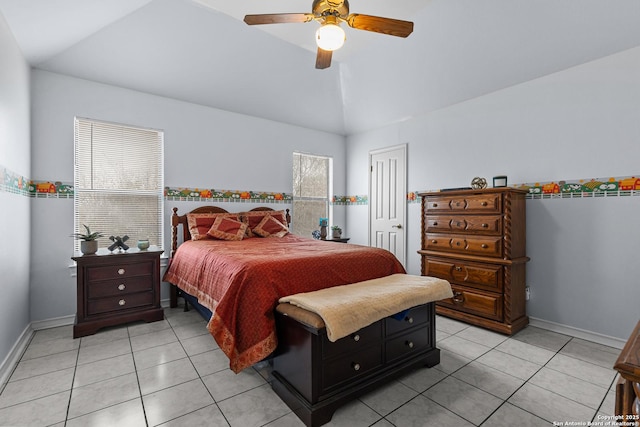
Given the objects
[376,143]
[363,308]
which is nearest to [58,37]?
[363,308]

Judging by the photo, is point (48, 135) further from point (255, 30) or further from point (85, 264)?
point (255, 30)

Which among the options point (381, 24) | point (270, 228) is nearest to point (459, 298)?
point (270, 228)

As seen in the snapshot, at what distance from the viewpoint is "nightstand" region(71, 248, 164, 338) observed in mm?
3000

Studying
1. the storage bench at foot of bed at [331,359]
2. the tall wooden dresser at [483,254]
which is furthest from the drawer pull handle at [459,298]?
the storage bench at foot of bed at [331,359]

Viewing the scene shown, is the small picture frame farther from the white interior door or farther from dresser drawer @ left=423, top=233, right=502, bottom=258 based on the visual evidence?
the white interior door

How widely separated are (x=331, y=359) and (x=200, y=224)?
270 cm

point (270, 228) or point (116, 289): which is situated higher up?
point (270, 228)

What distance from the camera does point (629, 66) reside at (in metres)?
2.73

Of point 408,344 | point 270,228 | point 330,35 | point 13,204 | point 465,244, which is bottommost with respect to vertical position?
point 408,344

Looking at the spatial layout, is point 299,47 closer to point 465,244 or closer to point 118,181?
point 118,181

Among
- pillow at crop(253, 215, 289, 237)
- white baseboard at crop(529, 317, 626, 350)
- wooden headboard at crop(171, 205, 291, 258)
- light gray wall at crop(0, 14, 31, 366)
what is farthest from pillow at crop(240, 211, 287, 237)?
white baseboard at crop(529, 317, 626, 350)

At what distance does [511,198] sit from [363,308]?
2.14m

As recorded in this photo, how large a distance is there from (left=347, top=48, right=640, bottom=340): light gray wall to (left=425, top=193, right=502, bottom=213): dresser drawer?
0.59 m

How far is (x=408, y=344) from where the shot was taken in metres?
2.29
